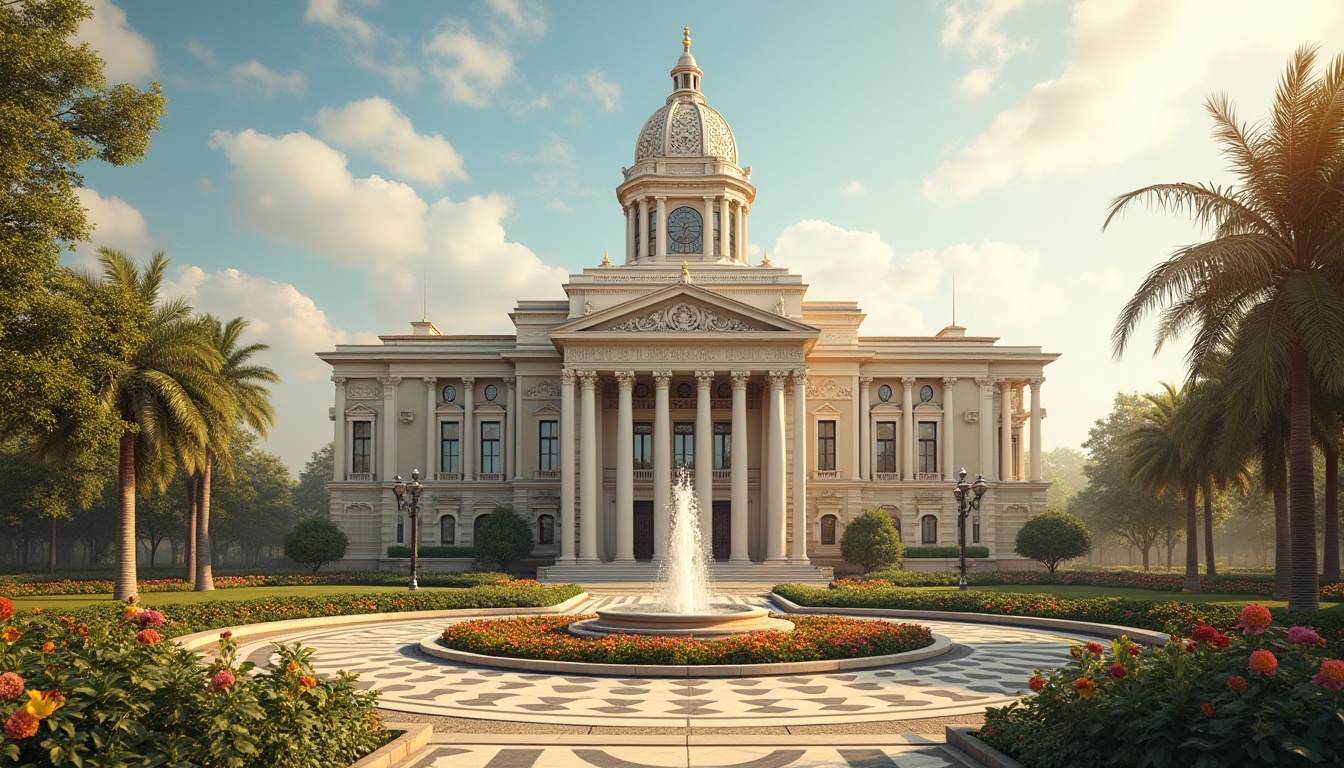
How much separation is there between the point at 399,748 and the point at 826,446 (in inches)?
1626

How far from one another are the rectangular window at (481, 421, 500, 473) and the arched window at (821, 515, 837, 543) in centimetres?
1785

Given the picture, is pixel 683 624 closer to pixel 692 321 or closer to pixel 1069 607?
pixel 1069 607

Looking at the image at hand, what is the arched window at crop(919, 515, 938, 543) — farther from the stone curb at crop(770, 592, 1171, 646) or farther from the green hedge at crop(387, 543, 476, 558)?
the green hedge at crop(387, 543, 476, 558)

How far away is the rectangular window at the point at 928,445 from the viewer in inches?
2018

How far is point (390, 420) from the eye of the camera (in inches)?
2004

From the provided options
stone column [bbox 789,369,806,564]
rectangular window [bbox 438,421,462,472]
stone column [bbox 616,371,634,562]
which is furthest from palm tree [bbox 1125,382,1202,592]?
rectangular window [bbox 438,421,462,472]

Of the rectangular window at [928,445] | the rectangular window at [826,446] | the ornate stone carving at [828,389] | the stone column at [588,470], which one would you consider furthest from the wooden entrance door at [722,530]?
the rectangular window at [928,445]

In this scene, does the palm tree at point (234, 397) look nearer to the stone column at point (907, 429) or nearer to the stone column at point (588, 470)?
the stone column at point (588, 470)

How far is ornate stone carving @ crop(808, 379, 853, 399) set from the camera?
49938 mm

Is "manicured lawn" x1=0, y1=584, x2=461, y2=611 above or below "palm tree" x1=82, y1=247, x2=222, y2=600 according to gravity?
below

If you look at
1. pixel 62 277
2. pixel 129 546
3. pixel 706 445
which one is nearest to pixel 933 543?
pixel 706 445

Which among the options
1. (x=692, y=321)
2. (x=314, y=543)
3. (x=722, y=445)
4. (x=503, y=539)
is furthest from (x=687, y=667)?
(x=722, y=445)

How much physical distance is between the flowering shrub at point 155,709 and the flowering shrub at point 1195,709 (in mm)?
6984

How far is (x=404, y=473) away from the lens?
5141 cm
